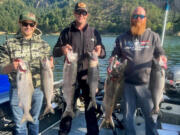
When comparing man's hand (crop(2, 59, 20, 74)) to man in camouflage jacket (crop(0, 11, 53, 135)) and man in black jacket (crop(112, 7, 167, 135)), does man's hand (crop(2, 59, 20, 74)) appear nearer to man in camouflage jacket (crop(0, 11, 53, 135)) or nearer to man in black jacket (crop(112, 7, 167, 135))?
man in camouflage jacket (crop(0, 11, 53, 135))

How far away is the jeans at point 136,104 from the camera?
153 inches

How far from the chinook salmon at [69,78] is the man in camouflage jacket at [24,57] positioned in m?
0.47

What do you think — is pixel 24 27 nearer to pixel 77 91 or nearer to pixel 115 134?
pixel 77 91

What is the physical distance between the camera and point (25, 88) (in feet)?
11.5

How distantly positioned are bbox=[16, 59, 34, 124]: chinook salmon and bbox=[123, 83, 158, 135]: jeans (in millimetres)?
1652

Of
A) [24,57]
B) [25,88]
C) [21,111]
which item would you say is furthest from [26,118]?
[24,57]

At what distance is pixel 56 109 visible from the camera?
6371 millimetres

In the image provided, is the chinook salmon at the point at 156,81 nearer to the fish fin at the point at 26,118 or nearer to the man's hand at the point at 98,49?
the man's hand at the point at 98,49

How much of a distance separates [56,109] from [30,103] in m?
2.83

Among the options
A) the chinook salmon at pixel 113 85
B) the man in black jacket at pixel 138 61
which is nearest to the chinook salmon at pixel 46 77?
the chinook salmon at pixel 113 85

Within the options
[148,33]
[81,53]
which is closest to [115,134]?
[81,53]

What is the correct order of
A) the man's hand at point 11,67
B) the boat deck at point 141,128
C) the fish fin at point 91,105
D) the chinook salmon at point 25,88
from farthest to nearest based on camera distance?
the boat deck at point 141,128, the fish fin at point 91,105, the chinook salmon at point 25,88, the man's hand at point 11,67

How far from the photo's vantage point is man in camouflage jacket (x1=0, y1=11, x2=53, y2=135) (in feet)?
11.6

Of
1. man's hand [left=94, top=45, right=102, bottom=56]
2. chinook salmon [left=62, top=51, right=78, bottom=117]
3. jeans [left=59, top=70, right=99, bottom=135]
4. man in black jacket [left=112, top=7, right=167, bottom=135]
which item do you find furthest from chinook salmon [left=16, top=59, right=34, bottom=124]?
man in black jacket [left=112, top=7, right=167, bottom=135]
